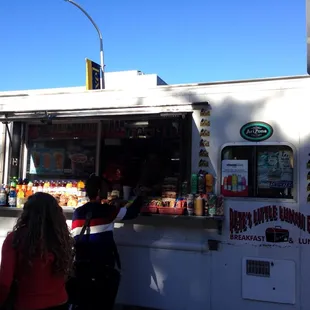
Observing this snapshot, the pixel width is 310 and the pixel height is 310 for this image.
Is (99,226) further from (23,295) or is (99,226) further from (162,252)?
(23,295)

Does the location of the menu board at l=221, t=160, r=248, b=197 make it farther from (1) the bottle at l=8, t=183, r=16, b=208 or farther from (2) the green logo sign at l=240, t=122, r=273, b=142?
(1) the bottle at l=8, t=183, r=16, b=208

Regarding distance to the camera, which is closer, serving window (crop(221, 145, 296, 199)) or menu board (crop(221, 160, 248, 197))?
serving window (crop(221, 145, 296, 199))

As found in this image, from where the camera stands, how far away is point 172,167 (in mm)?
5133

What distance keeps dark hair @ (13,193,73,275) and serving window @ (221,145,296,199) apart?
2.41 meters

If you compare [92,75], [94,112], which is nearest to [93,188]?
[94,112]

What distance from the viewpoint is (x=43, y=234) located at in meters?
2.51

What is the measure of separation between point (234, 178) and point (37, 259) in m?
2.69

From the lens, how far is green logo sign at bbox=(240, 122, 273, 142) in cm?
446

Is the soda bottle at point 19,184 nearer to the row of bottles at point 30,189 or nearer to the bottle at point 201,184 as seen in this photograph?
the row of bottles at point 30,189

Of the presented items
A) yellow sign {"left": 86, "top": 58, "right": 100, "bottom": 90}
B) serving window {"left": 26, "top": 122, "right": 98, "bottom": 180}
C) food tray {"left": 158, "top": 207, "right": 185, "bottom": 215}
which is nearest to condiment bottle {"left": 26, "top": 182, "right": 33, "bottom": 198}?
serving window {"left": 26, "top": 122, "right": 98, "bottom": 180}

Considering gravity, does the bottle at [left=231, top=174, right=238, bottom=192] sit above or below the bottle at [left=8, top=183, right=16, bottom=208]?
above

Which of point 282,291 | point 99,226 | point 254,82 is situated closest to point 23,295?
point 99,226

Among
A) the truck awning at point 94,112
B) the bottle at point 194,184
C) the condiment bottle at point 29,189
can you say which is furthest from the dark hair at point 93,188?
the condiment bottle at point 29,189

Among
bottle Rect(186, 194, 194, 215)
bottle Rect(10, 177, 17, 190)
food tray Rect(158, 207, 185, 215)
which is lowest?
food tray Rect(158, 207, 185, 215)
